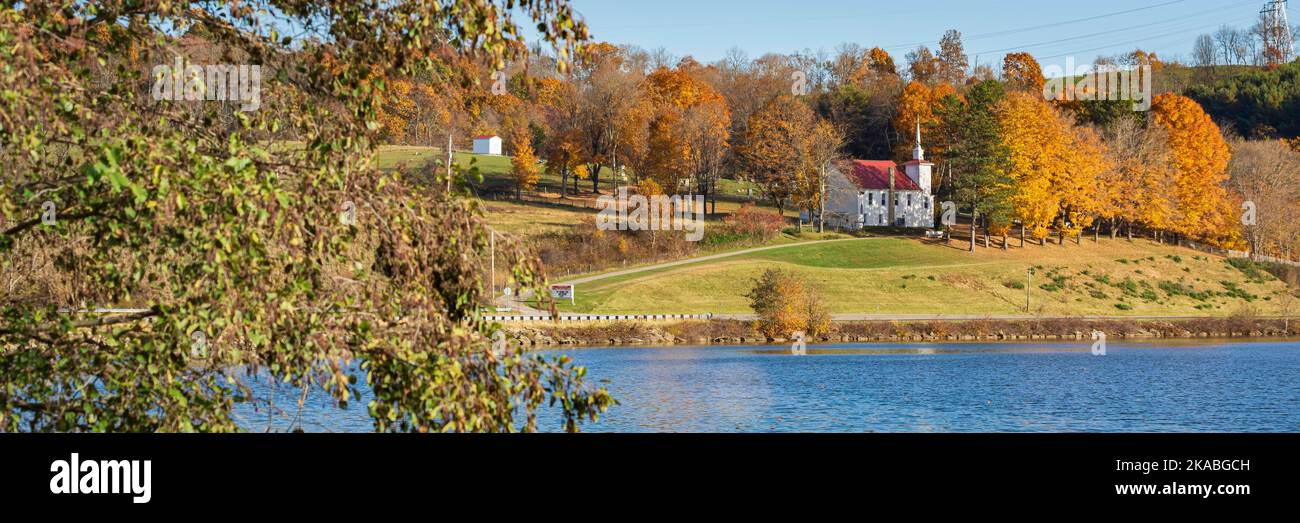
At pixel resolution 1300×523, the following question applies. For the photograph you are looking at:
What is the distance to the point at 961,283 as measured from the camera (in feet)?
267

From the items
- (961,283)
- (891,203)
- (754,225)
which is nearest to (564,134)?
(754,225)

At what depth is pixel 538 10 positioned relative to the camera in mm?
10617

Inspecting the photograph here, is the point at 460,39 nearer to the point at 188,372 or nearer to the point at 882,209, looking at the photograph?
the point at 188,372

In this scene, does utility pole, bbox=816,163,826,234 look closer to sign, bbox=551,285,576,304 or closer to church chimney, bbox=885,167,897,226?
church chimney, bbox=885,167,897,226

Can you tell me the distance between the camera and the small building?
130500 mm

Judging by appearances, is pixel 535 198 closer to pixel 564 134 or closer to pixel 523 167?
pixel 523 167

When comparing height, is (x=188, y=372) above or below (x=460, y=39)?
below

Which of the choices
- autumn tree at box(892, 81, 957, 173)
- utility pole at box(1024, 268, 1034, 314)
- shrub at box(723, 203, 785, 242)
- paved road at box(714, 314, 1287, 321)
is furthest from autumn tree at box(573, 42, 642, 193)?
paved road at box(714, 314, 1287, 321)

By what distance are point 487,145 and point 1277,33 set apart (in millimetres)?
131534

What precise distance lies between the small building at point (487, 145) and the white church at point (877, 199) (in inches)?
1681

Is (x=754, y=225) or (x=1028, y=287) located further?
(x=754, y=225)

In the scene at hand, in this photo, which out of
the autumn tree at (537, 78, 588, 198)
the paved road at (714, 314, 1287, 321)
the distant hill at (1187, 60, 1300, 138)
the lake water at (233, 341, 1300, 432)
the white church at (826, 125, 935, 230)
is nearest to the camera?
the lake water at (233, 341, 1300, 432)
